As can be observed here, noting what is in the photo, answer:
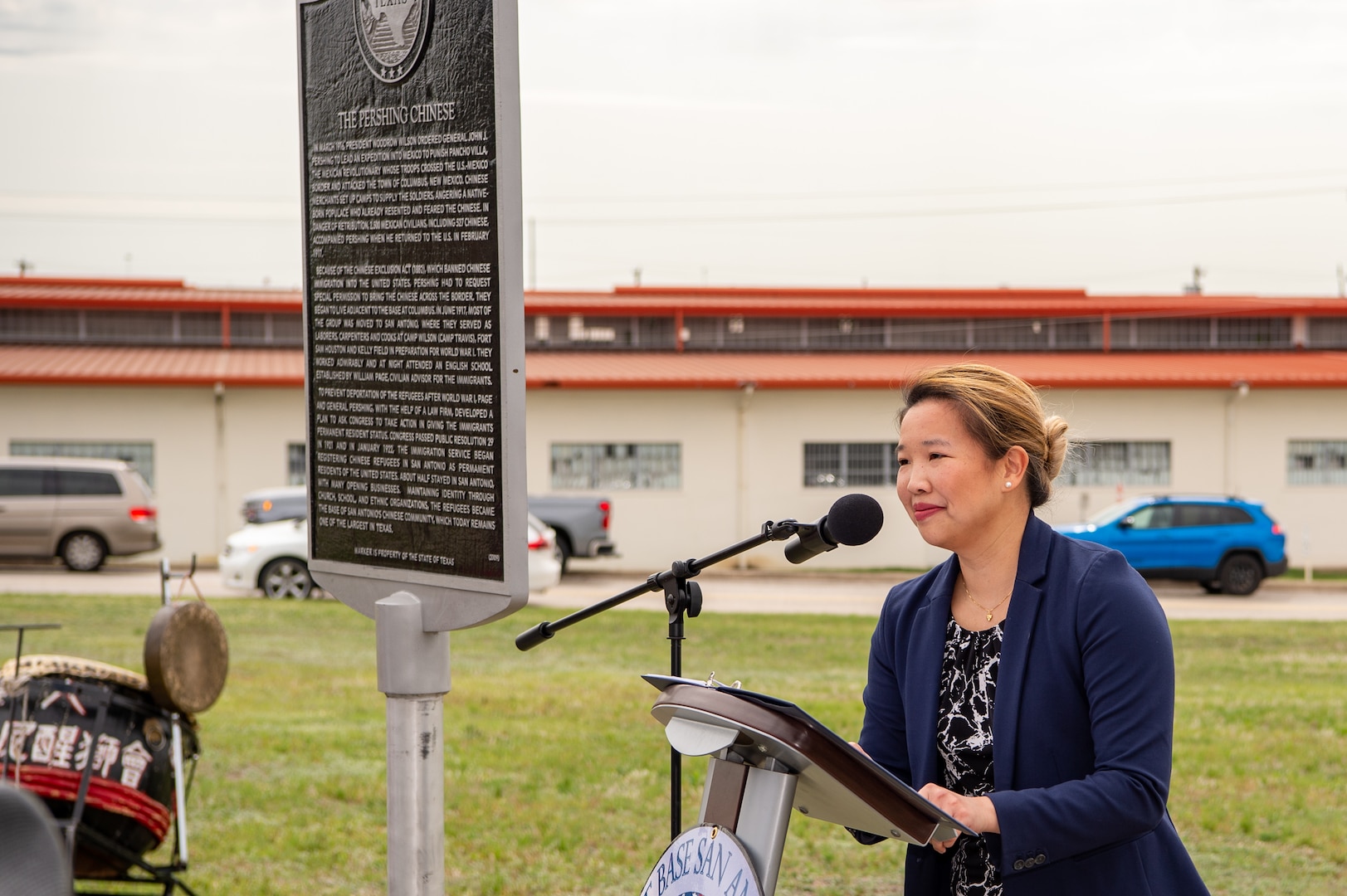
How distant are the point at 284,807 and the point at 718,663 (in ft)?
20.7

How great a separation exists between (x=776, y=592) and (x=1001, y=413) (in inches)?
743

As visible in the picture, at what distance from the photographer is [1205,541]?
22359 millimetres

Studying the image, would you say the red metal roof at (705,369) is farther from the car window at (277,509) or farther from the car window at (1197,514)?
the car window at (1197,514)

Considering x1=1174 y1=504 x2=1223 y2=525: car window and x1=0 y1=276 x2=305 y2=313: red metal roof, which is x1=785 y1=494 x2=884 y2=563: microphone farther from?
x1=0 y1=276 x2=305 y2=313: red metal roof

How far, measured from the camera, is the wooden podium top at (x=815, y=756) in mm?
2234

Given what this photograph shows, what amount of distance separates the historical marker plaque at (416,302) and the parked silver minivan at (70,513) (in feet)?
65.3

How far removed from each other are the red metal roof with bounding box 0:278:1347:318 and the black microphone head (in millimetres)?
28862

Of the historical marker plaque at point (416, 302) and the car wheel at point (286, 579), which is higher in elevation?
the historical marker plaque at point (416, 302)

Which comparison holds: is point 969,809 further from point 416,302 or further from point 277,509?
point 277,509

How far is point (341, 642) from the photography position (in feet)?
45.5

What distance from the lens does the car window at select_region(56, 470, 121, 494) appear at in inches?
869

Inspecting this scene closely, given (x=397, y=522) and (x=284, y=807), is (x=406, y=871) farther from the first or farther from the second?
(x=284, y=807)

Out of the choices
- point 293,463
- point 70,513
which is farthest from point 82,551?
point 293,463

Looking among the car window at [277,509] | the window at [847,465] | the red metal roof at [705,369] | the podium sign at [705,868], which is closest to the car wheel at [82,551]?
the car window at [277,509]
